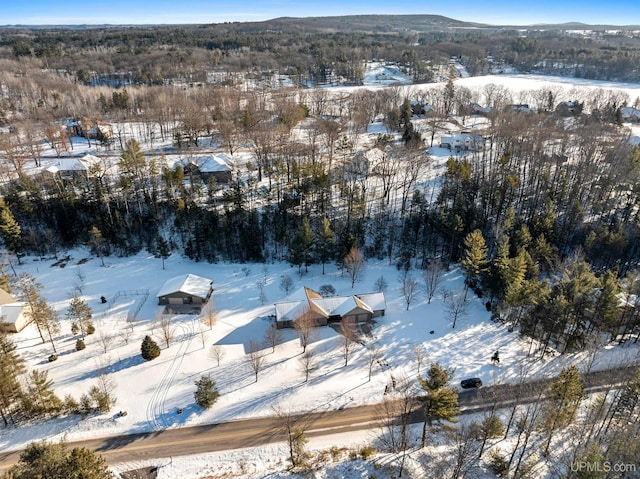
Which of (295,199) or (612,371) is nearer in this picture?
(612,371)

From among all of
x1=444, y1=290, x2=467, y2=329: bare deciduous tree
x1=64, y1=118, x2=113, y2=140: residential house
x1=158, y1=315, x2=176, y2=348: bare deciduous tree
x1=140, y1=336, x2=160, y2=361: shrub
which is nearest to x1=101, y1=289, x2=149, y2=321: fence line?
x1=158, y1=315, x2=176, y2=348: bare deciduous tree

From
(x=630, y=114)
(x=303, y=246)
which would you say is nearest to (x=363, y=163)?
(x=303, y=246)

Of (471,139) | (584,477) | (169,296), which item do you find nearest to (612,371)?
(584,477)

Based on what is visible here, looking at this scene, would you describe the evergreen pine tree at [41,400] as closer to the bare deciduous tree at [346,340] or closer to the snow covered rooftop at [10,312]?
the snow covered rooftop at [10,312]

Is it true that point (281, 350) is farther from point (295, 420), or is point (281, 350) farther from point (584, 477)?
point (584, 477)

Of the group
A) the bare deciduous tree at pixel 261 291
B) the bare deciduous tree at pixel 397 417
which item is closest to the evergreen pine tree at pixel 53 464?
the bare deciduous tree at pixel 397 417

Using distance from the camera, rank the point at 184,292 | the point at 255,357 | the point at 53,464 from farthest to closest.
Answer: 1. the point at 184,292
2. the point at 255,357
3. the point at 53,464

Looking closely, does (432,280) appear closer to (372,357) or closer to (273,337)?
(372,357)
